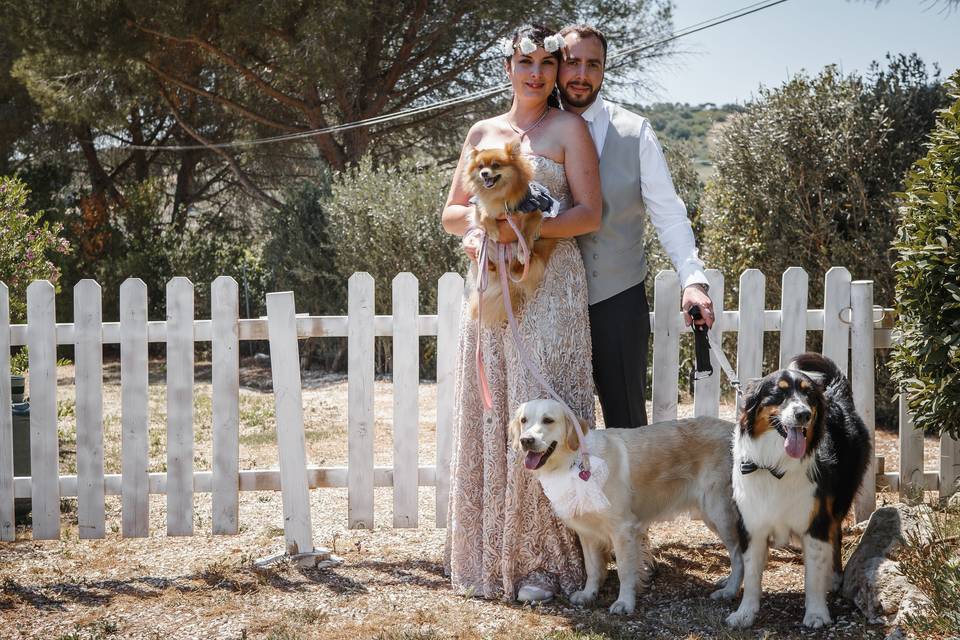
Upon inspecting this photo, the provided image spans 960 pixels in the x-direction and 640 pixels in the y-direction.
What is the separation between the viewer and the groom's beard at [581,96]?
3.66 m

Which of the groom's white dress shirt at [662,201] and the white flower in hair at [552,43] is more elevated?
the white flower in hair at [552,43]

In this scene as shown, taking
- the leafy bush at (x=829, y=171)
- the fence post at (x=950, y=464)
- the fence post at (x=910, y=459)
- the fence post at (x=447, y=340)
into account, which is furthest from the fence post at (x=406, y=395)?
the leafy bush at (x=829, y=171)

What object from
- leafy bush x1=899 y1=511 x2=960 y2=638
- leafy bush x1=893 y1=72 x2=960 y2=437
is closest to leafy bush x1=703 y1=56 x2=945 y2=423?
leafy bush x1=893 y1=72 x2=960 y2=437

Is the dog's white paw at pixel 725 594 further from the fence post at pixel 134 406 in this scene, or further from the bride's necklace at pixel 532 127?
the fence post at pixel 134 406

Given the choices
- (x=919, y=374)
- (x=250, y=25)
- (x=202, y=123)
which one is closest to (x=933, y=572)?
(x=919, y=374)

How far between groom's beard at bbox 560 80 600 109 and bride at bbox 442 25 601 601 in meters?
0.06

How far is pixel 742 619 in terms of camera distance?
3305 millimetres

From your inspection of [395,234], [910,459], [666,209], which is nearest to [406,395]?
[666,209]

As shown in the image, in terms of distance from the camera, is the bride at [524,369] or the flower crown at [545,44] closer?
the flower crown at [545,44]

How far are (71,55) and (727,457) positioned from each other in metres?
14.0

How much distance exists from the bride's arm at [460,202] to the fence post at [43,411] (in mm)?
2163

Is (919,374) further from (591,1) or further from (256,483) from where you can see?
(591,1)

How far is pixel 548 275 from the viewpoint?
3621 millimetres

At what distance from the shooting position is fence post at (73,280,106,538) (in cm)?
442
